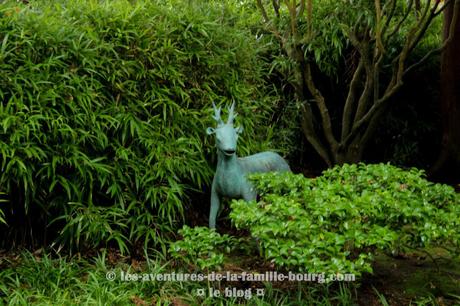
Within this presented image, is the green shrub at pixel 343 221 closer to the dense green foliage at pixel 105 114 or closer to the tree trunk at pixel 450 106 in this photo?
the dense green foliage at pixel 105 114

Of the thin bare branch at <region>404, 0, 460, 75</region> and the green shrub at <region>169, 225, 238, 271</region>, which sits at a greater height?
the thin bare branch at <region>404, 0, 460, 75</region>

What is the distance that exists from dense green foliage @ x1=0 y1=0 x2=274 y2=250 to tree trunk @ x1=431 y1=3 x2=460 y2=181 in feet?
8.07

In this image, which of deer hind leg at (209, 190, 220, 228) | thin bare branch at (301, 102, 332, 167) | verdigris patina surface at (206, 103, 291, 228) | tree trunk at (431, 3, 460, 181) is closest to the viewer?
verdigris patina surface at (206, 103, 291, 228)

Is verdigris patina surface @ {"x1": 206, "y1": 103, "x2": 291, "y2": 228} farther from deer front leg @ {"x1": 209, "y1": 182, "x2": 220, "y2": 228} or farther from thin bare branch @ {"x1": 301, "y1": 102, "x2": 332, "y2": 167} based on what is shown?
thin bare branch @ {"x1": 301, "y1": 102, "x2": 332, "y2": 167}

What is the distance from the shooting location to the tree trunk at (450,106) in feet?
16.1

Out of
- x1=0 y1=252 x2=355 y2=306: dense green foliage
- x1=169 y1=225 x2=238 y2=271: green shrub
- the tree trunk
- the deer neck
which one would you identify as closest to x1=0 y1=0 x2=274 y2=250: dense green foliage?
x1=0 y1=252 x2=355 y2=306: dense green foliage

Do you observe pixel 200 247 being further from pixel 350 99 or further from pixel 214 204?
pixel 350 99

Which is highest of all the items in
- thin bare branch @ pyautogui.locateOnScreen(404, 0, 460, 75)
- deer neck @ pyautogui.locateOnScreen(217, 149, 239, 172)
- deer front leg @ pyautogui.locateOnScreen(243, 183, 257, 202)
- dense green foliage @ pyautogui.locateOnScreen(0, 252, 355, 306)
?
thin bare branch @ pyautogui.locateOnScreen(404, 0, 460, 75)

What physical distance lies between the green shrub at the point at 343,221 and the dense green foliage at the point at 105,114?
35.6 inches

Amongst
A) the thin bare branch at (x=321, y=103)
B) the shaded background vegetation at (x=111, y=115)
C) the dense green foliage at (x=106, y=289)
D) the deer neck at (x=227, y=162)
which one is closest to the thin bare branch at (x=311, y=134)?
the thin bare branch at (x=321, y=103)

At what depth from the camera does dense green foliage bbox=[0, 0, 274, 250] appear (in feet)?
9.87

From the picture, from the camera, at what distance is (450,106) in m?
5.05

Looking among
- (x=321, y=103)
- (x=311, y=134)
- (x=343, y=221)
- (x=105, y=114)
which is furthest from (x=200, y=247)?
(x=311, y=134)

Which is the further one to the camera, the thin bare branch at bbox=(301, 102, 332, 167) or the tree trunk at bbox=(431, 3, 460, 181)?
the tree trunk at bbox=(431, 3, 460, 181)
